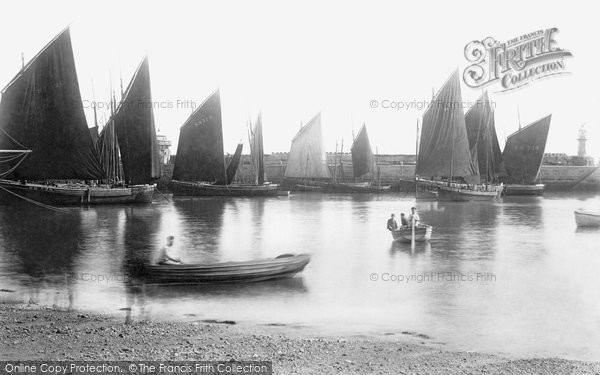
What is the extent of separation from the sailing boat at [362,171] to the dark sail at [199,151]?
8.82m

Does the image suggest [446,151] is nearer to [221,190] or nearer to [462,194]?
[462,194]

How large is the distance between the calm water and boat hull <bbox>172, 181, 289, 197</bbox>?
11.3 metres

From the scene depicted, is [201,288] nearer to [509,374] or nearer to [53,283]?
[53,283]

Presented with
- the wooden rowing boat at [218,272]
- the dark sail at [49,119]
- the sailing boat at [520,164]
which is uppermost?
the dark sail at [49,119]

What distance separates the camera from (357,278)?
10.8 m

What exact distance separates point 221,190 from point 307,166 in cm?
713

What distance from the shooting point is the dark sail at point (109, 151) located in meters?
22.7

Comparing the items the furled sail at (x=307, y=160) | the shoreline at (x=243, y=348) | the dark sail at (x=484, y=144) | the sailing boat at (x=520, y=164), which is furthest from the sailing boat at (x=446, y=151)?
the shoreline at (x=243, y=348)

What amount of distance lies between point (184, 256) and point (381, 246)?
13.9ft

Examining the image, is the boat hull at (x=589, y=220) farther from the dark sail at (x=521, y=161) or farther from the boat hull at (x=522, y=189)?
the boat hull at (x=522, y=189)

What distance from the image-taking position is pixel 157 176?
812 inches

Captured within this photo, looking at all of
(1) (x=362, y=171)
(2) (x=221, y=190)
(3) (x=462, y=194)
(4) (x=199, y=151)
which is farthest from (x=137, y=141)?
(1) (x=362, y=171)

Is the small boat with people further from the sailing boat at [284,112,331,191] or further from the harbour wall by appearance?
the harbour wall

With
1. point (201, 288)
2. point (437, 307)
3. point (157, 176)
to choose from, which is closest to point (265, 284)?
point (201, 288)
